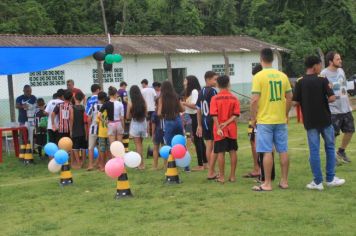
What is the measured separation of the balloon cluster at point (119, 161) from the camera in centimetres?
751

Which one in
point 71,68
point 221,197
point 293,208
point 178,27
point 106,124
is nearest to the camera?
point 293,208

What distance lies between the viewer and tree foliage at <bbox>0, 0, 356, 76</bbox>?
3180cm

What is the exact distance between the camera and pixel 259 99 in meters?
7.45

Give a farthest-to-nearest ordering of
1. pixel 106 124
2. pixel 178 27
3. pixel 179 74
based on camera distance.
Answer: pixel 178 27 → pixel 179 74 → pixel 106 124


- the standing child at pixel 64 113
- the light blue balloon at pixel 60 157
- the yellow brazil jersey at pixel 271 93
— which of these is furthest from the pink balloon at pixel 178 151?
the standing child at pixel 64 113

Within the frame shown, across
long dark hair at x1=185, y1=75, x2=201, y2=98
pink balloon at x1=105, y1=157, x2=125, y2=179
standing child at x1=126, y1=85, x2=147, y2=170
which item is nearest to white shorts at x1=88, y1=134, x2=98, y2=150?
standing child at x1=126, y1=85, x2=147, y2=170

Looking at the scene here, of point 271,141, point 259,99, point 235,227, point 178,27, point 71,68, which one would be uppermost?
point 178,27

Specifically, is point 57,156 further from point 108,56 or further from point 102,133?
point 108,56

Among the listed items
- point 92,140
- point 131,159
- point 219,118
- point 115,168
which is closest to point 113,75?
point 92,140

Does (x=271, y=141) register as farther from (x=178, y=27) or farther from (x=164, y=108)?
(x=178, y=27)

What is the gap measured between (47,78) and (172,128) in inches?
507

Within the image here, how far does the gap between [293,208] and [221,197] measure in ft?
3.91

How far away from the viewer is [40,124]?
12.7 metres

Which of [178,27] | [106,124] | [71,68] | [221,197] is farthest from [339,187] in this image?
[178,27]
